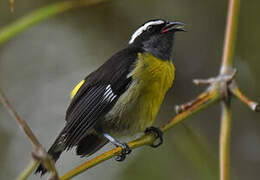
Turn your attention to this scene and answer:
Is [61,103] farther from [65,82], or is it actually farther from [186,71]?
[186,71]

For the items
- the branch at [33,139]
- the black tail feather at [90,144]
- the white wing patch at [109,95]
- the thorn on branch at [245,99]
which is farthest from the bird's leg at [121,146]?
the branch at [33,139]

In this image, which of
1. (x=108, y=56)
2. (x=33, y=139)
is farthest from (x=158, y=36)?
(x=108, y=56)

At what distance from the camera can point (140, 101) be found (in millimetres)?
3055

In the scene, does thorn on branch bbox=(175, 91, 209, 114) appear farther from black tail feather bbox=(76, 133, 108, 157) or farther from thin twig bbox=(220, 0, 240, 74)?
black tail feather bbox=(76, 133, 108, 157)

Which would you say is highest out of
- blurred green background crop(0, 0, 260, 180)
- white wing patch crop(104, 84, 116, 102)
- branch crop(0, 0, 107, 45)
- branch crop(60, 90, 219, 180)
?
branch crop(0, 0, 107, 45)

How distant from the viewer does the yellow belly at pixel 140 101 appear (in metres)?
3.06

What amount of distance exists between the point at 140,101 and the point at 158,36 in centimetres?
78

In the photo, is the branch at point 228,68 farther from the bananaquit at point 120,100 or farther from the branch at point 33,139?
the branch at point 33,139

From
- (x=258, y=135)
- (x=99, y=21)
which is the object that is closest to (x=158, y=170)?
(x=258, y=135)

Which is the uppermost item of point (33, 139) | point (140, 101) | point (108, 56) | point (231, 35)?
point (33, 139)

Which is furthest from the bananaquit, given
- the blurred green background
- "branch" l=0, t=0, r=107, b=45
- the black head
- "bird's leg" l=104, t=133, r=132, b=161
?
the blurred green background

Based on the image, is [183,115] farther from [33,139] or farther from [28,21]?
[33,139]

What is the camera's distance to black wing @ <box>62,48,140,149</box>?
290 centimetres

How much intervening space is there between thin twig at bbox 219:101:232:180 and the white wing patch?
851 millimetres
